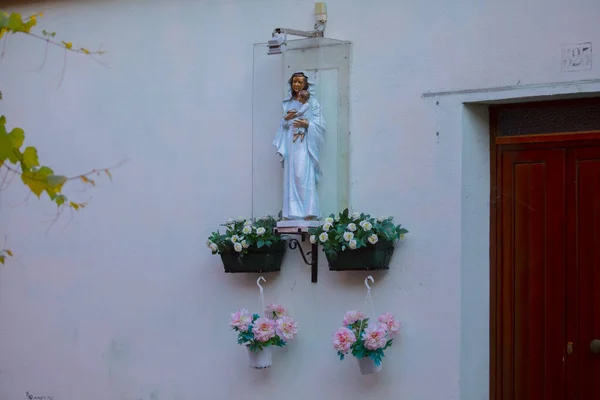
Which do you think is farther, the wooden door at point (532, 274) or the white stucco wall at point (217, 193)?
the white stucco wall at point (217, 193)

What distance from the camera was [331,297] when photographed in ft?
23.0

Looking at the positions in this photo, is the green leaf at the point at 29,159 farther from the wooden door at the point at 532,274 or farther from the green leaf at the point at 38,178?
the wooden door at the point at 532,274

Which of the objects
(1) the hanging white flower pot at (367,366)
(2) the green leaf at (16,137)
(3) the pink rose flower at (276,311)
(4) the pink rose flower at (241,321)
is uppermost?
(2) the green leaf at (16,137)

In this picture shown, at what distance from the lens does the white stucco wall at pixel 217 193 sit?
21.7 ft

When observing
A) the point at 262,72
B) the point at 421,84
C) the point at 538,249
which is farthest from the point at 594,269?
the point at 262,72

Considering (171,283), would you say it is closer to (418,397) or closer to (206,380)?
(206,380)

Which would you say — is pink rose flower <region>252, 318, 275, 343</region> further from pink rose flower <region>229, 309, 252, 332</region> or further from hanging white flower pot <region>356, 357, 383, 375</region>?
hanging white flower pot <region>356, 357, 383, 375</region>

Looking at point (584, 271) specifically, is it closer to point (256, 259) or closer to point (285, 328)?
point (285, 328)

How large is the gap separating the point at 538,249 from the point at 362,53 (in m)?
1.66

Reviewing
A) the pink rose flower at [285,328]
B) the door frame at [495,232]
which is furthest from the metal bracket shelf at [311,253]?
the door frame at [495,232]

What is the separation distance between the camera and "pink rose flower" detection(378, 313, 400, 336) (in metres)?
6.59

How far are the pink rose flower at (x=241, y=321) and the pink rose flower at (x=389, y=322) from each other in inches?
32.9

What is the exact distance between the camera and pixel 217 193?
24.5 ft

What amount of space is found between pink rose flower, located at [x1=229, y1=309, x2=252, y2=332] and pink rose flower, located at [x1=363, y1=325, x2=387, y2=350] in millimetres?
808
